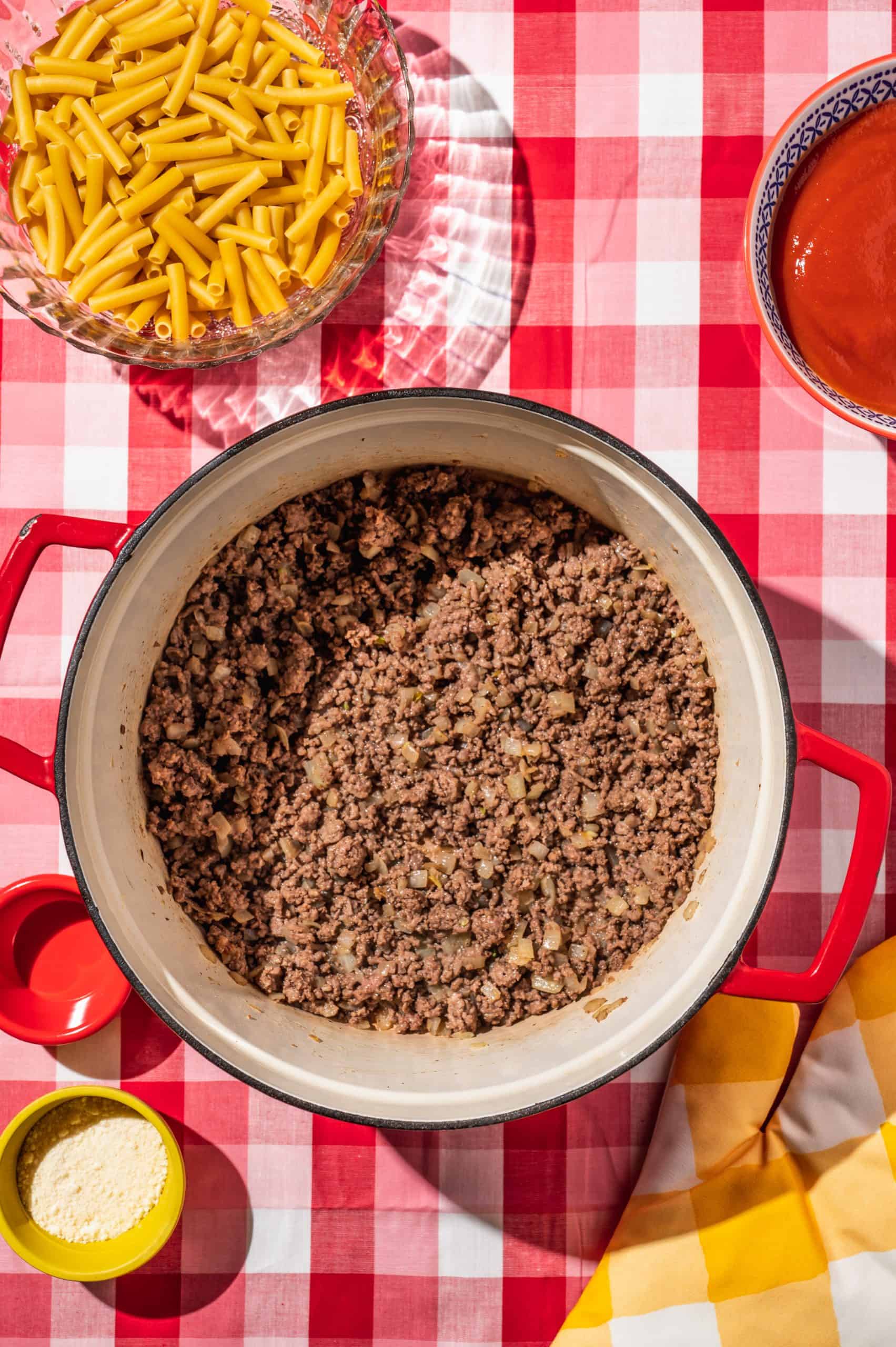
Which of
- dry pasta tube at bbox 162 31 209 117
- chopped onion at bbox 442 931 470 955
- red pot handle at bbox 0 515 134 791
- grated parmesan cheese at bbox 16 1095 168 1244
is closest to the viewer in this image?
red pot handle at bbox 0 515 134 791

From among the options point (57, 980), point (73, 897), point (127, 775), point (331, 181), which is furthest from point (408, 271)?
point (57, 980)

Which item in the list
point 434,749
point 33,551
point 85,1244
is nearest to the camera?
point 33,551

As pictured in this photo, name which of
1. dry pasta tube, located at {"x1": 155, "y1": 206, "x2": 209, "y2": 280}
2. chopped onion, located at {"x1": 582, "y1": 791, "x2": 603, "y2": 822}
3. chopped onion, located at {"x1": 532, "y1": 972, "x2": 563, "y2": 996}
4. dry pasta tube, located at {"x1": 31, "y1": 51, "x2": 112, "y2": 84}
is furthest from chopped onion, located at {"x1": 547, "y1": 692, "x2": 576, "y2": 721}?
dry pasta tube, located at {"x1": 31, "y1": 51, "x2": 112, "y2": 84}

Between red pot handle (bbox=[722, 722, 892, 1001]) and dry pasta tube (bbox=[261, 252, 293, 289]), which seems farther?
dry pasta tube (bbox=[261, 252, 293, 289])

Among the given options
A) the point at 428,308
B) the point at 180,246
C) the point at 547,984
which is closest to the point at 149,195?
the point at 180,246

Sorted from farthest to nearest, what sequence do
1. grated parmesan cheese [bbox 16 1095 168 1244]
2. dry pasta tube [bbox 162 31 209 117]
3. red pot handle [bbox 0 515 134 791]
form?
grated parmesan cheese [bbox 16 1095 168 1244]
dry pasta tube [bbox 162 31 209 117]
red pot handle [bbox 0 515 134 791]

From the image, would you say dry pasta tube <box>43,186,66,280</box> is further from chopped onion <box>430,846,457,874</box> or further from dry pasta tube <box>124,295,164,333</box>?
chopped onion <box>430,846,457,874</box>

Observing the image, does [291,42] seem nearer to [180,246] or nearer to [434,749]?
[180,246]

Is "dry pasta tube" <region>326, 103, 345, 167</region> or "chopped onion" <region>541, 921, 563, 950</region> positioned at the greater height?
"dry pasta tube" <region>326, 103, 345, 167</region>
